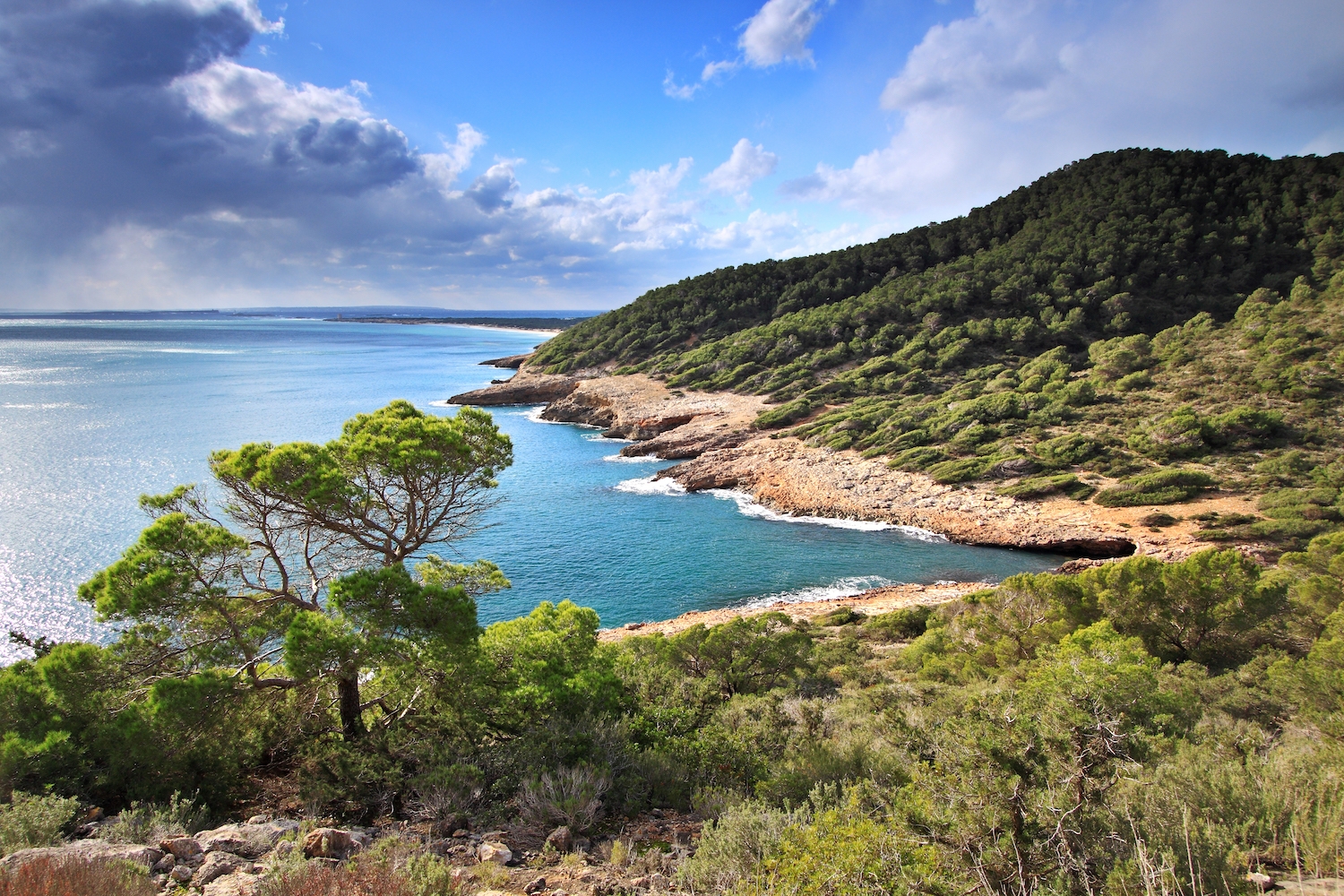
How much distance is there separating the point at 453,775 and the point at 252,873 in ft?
8.44

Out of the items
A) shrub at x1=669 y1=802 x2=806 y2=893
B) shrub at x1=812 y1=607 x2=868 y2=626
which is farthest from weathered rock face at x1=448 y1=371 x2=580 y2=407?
shrub at x1=669 y1=802 x2=806 y2=893

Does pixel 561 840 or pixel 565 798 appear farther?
pixel 565 798

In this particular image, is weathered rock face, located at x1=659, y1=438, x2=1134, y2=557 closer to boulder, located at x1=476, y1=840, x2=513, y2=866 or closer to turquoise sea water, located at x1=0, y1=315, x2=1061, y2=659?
turquoise sea water, located at x1=0, y1=315, x2=1061, y2=659

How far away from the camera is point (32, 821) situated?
633 cm

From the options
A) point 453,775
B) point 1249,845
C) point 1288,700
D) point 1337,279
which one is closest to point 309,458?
point 453,775

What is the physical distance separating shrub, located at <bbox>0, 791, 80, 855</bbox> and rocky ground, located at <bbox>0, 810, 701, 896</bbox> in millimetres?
358

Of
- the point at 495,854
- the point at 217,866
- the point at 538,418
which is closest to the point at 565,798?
the point at 495,854

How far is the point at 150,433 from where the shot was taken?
50.4m

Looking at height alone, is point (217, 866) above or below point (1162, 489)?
above

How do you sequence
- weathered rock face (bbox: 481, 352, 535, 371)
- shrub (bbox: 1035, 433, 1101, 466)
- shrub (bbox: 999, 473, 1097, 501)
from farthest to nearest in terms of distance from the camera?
1. weathered rock face (bbox: 481, 352, 535, 371)
2. shrub (bbox: 1035, 433, 1101, 466)
3. shrub (bbox: 999, 473, 1097, 501)

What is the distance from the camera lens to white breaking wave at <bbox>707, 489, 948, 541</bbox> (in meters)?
33.9

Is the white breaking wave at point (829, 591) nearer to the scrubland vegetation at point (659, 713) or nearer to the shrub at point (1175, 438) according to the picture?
the scrubland vegetation at point (659, 713)

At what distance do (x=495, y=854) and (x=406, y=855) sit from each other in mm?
956

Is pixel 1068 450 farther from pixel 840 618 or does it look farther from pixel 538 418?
pixel 538 418
